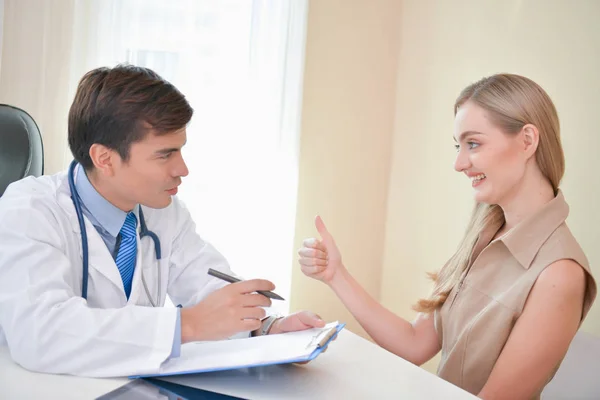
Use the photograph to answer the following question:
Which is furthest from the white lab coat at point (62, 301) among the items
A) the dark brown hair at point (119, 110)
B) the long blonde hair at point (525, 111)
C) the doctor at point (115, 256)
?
the long blonde hair at point (525, 111)

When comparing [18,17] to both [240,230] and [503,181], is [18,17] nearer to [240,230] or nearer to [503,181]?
[240,230]

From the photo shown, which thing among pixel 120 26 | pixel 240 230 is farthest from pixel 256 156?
pixel 120 26

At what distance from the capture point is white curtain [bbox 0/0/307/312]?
9.44ft

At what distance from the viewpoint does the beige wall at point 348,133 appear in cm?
342

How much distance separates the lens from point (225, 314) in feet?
3.90

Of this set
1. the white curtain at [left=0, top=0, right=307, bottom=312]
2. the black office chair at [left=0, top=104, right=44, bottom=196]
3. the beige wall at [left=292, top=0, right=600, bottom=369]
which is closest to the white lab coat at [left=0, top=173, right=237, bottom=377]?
the black office chair at [left=0, top=104, right=44, bottom=196]

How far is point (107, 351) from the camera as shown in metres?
1.10

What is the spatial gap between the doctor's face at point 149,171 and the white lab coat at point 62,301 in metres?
0.12

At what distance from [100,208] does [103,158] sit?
113 mm

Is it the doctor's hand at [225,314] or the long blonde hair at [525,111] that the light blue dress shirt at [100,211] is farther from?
the long blonde hair at [525,111]

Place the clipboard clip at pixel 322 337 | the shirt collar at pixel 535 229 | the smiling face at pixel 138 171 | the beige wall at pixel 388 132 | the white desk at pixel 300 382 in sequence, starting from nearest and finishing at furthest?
the white desk at pixel 300 382, the clipboard clip at pixel 322 337, the smiling face at pixel 138 171, the shirt collar at pixel 535 229, the beige wall at pixel 388 132

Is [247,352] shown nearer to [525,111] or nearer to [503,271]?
[503,271]

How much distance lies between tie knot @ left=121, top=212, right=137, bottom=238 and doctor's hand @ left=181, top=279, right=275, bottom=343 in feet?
1.07

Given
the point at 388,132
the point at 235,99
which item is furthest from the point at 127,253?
the point at 388,132
